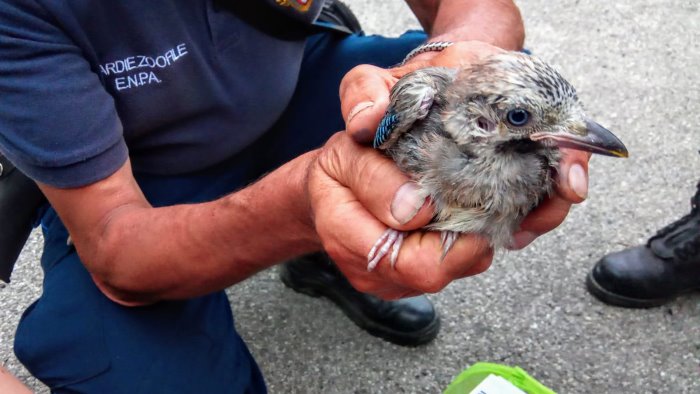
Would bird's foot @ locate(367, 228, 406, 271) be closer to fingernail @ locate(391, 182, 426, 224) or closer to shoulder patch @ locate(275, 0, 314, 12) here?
fingernail @ locate(391, 182, 426, 224)

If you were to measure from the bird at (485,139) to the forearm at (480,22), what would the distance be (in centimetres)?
67

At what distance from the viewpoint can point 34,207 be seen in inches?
92.5

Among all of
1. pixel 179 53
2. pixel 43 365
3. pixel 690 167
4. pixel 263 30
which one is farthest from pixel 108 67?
pixel 690 167

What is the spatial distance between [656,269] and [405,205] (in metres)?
1.70

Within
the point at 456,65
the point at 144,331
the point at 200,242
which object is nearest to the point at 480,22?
the point at 456,65

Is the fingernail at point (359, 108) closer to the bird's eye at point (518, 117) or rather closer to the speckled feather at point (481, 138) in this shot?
the speckled feather at point (481, 138)

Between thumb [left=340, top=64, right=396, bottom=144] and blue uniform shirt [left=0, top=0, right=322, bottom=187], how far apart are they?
1.75 feet

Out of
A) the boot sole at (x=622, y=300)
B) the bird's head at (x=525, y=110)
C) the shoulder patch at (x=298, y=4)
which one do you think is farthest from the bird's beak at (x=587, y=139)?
the boot sole at (x=622, y=300)

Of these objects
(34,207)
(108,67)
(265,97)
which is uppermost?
(108,67)

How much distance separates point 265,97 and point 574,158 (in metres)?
1.11

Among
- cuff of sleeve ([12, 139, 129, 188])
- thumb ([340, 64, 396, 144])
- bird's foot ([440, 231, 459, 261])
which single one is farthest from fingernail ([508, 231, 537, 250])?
cuff of sleeve ([12, 139, 129, 188])

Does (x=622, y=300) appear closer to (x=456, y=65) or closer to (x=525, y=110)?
(x=456, y=65)

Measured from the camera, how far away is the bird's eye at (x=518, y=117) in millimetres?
1532

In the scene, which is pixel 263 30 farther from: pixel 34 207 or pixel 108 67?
pixel 34 207
